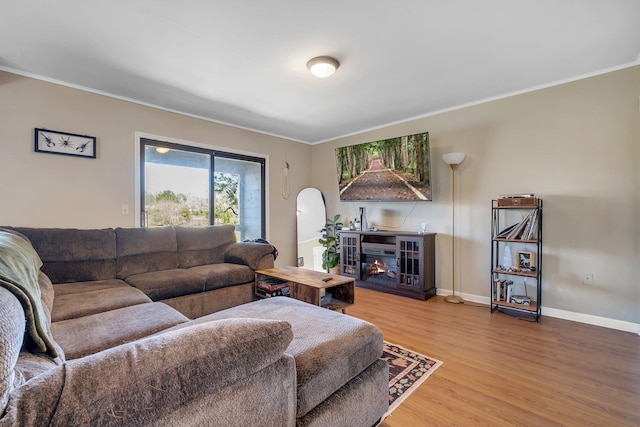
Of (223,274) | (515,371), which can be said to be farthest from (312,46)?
(515,371)

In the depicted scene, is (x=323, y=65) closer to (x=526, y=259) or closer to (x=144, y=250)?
(x=144, y=250)

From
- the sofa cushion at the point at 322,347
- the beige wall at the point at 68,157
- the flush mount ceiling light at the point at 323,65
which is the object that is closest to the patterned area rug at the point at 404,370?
the sofa cushion at the point at 322,347

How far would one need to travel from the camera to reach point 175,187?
3.76m

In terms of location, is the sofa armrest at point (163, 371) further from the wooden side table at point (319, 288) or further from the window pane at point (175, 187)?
the window pane at point (175, 187)

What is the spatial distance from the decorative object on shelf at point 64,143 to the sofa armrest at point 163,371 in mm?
3150

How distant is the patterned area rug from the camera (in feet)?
5.67

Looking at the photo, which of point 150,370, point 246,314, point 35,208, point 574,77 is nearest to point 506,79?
point 574,77

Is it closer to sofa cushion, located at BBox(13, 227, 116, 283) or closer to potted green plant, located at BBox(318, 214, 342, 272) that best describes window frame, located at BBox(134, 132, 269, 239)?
sofa cushion, located at BBox(13, 227, 116, 283)

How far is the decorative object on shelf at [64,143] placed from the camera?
2.78 m

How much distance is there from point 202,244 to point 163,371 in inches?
113

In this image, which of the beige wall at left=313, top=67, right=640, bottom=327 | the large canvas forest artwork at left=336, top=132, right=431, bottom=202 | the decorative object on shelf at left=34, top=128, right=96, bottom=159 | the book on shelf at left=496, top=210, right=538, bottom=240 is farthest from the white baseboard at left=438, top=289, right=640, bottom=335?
the decorative object on shelf at left=34, top=128, right=96, bottom=159

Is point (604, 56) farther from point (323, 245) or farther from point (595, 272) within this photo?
point (323, 245)

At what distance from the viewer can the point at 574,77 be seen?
2.82 m

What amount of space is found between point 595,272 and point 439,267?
58.6 inches
